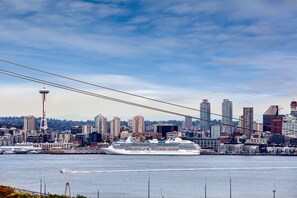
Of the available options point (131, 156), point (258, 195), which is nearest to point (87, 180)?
point (258, 195)

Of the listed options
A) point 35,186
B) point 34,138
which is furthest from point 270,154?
point 35,186

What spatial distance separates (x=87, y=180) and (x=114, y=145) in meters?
25.7

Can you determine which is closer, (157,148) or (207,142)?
(157,148)

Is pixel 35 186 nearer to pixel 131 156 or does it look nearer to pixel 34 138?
pixel 131 156

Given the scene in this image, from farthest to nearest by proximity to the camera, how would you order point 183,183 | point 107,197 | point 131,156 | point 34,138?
point 34,138, point 131,156, point 183,183, point 107,197

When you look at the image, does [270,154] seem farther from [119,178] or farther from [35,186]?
[35,186]

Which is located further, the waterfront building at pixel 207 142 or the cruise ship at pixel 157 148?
the waterfront building at pixel 207 142

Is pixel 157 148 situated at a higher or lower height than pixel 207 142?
lower

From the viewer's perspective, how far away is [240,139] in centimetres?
6481

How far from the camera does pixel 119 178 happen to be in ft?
77.6

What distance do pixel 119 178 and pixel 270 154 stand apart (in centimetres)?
3695

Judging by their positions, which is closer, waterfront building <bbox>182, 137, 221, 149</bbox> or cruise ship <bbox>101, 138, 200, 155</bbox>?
cruise ship <bbox>101, 138, 200, 155</bbox>

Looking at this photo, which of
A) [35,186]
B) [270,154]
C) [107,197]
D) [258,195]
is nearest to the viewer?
[107,197]

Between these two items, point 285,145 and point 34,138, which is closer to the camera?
point 285,145
